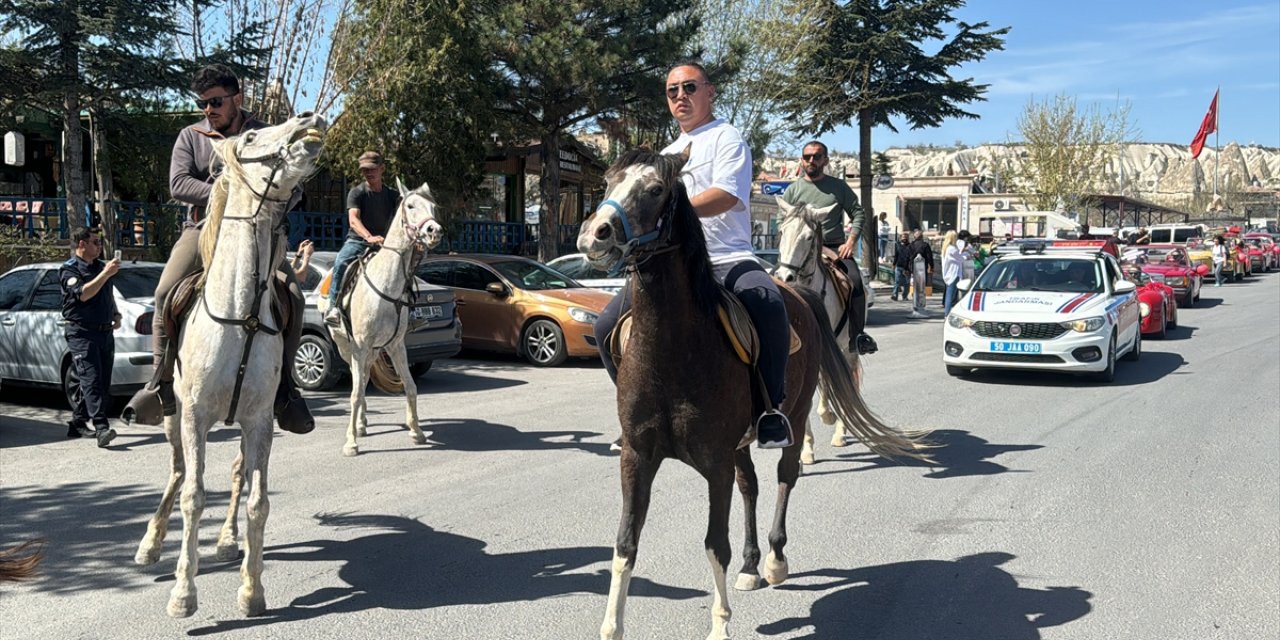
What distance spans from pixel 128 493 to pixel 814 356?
5.19m

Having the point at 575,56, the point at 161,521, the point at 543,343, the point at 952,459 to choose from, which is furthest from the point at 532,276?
the point at 161,521

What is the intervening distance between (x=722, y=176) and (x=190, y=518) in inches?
118

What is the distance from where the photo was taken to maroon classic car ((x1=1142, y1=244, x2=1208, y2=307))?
2522 cm

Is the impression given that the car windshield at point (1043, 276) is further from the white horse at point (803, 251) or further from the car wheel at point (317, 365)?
the car wheel at point (317, 365)

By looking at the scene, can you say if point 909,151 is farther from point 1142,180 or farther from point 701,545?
point 701,545

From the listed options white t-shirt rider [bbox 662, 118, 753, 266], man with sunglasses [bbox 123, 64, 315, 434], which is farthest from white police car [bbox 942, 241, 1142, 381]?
man with sunglasses [bbox 123, 64, 315, 434]

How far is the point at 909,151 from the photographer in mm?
186750

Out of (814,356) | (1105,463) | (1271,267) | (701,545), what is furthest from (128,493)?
(1271,267)

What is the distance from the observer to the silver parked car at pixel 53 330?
9945 mm

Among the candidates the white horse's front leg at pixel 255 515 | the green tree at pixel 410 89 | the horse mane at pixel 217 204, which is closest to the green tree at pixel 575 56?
the green tree at pixel 410 89

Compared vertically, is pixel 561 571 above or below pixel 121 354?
below

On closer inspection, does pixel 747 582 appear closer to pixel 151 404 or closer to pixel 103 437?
pixel 151 404

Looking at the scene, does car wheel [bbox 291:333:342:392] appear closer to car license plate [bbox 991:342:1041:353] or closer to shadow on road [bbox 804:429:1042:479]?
shadow on road [bbox 804:429:1042:479]

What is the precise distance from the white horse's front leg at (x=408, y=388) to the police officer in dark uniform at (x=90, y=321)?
2617 millimetres
